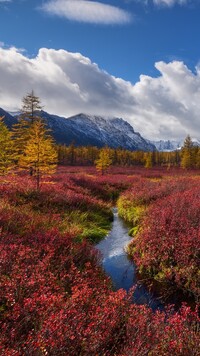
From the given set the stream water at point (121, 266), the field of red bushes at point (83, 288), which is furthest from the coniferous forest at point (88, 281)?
the stream water at point (121, 266)

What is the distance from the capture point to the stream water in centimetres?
948

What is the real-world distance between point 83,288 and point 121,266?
486cm

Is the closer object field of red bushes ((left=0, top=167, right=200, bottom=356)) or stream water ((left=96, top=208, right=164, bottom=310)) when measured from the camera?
field of red bushes ((left=0, top=167, right=200, bottom=356))

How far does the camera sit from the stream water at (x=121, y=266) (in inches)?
373

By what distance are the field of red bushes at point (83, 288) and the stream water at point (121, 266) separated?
22.3 inches

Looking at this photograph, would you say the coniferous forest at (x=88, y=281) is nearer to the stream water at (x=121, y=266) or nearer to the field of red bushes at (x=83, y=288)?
the field of red bushes at (x=83, y=288)

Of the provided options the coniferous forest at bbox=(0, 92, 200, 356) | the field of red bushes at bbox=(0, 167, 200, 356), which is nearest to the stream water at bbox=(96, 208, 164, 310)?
the coniferous forest at bbox=(0, 92, 200, 356)

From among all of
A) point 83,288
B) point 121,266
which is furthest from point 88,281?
point 121,266

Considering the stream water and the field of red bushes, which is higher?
the field of red bushes

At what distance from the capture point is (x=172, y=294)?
9602mm

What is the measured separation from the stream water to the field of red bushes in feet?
1.86

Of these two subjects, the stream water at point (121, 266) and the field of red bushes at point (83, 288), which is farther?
the stream water at point (121, 266)

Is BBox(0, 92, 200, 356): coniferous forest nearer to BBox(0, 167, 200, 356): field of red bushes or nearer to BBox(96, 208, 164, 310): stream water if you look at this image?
BBox(0, 167, 200, 356): field of red bushes

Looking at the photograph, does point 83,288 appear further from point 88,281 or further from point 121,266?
point 121,266
